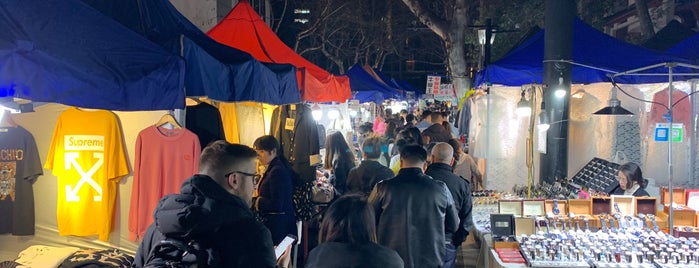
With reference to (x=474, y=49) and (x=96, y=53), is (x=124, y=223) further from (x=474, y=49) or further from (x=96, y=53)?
(x=474, y=49)

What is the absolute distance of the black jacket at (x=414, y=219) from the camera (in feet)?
15.5

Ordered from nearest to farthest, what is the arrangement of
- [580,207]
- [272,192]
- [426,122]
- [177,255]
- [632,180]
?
[177,255], [272,192], [580,207], [632,180], [426,122]

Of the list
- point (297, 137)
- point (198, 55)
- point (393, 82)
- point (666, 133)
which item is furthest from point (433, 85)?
point (198, 55)

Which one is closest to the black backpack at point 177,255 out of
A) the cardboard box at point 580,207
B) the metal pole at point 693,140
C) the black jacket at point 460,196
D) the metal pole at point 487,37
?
the black jacket at point 460,196

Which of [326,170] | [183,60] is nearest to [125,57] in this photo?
[183,60]

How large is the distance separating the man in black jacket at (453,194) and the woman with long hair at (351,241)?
2.32m

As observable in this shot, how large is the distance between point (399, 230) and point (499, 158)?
6155 mm

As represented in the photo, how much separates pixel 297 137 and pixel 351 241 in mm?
5725

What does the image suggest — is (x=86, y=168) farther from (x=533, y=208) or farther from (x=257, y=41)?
(x=533, y=208)

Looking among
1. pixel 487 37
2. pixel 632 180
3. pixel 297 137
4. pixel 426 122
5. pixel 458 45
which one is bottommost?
pixel 632 180

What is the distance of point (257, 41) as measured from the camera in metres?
8.33

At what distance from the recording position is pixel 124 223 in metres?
4.96

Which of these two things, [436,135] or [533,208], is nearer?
[533,208]

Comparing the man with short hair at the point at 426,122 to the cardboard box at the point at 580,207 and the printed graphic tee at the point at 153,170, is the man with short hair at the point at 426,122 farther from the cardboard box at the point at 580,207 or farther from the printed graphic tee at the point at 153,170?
the printed graphic tee at the point at 153,170
